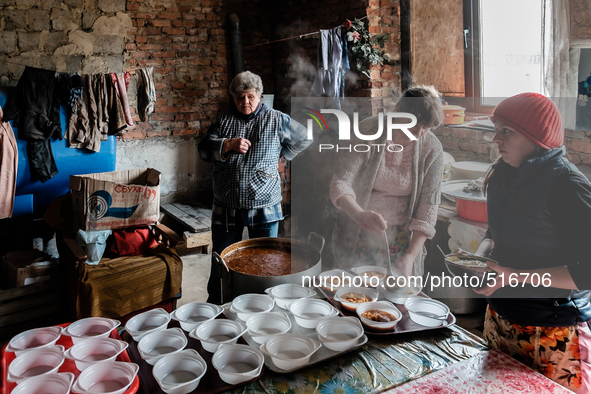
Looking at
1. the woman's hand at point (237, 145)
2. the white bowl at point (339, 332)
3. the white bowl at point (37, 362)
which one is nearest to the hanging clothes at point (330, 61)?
the woman's hand at point (237, 145)

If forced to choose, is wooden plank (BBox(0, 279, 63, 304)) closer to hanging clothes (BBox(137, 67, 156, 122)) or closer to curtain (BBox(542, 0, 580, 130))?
hanging clothes (BBox(137, 67, 156, 122))

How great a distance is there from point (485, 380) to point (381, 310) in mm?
465

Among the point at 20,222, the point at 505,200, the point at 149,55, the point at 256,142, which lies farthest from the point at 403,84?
the point at 20,222

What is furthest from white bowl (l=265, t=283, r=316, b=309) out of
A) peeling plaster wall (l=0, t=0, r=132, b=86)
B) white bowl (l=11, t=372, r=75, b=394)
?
peeling plaster wall (l=0, t=0, r=132, b=86)

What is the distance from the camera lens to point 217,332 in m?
1.62

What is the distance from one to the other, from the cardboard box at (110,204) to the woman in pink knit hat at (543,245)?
2.25 m

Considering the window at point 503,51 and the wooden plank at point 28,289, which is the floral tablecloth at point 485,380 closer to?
the window at point 503,51

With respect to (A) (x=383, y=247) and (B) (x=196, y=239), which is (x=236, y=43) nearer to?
(B) (x=196, y=239)

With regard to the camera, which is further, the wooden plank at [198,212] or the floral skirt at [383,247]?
the wooden plank at [198,212]

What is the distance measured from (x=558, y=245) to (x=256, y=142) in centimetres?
188

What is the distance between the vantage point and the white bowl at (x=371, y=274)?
2.03m

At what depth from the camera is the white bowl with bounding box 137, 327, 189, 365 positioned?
5.00ft

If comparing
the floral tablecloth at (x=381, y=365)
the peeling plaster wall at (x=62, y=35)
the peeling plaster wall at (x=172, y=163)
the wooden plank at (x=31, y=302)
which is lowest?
the wooden plank at (x=31, y=302)

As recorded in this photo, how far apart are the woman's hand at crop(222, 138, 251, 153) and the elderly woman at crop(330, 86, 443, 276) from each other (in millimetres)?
669
